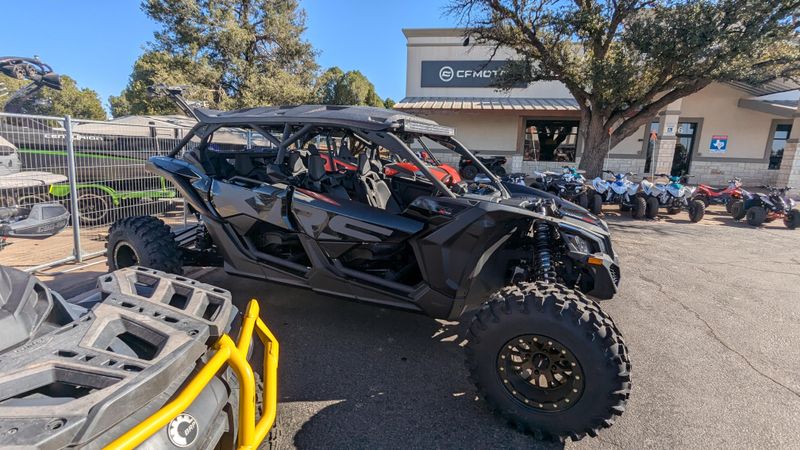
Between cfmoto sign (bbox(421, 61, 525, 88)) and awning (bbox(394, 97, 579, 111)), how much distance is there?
72cm

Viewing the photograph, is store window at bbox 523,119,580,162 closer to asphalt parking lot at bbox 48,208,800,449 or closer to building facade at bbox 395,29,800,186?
building facade at bbox 395,29,800,186

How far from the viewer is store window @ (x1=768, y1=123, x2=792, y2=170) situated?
16875 millimetres

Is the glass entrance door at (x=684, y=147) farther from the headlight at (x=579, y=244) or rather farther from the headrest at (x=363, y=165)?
the headrest at (x=363, y=165)

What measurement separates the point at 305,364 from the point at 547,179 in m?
9.34

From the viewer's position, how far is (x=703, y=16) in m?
9.44

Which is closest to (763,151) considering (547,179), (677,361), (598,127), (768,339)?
(598,127)

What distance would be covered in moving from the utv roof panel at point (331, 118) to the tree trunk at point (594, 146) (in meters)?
10.7

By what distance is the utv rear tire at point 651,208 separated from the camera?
9.69 metres

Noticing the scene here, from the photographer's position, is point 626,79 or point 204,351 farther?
point 626,79

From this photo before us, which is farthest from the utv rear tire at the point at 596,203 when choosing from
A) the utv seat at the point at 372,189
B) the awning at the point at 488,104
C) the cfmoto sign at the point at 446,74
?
the cfmoto sign at the point at 446,74

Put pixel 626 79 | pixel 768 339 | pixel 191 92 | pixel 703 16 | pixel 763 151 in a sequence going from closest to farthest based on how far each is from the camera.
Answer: pixel 768 339
pixel 703 16
pixel 626 79
pixel 191 92
pixel 763 151

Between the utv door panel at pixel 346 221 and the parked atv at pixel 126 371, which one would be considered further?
the utv door panel at pixel 346 221

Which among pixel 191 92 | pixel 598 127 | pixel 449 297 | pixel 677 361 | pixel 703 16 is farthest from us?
pixel 191 92

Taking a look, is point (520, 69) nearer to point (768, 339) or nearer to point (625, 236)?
point (625, 236)
